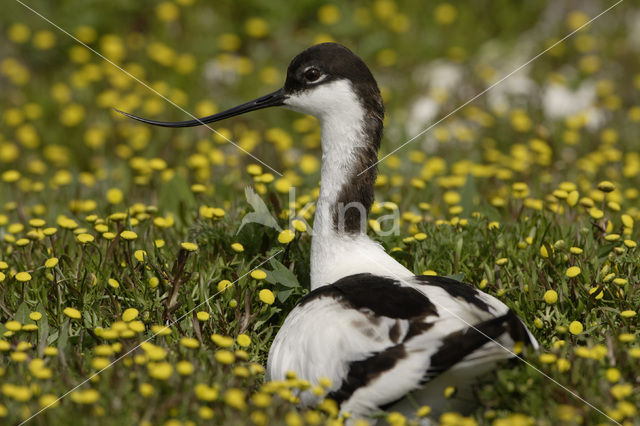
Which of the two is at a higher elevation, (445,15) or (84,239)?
(445,15)

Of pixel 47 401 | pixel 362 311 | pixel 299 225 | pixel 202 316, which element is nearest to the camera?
pixel 47 401

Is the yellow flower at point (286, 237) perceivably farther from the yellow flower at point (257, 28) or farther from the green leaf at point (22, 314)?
the yellow flower at point (257, 28)

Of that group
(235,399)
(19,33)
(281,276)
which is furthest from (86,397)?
(19,33)

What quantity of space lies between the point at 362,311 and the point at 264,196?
4.91ft

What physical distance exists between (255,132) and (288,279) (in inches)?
135

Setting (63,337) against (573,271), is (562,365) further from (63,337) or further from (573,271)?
(63,337)

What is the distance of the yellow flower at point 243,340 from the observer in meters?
3.62

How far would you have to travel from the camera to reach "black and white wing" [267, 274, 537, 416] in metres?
3.05

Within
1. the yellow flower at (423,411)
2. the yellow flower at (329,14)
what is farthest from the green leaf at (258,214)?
the yellow flower at (329,14)

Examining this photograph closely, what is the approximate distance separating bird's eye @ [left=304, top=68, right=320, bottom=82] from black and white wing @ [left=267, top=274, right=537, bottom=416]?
42.6 inches

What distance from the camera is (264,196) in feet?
15.5

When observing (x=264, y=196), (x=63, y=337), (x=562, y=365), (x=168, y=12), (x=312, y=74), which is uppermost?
(x=168, y=12)

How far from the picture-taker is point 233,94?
7.95 metres

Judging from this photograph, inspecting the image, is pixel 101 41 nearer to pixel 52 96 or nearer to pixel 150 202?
pixel 52 96
